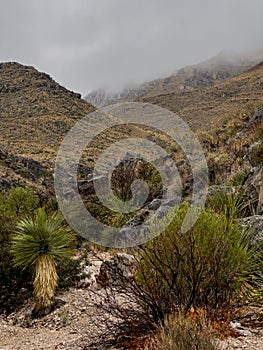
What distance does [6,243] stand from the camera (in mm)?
8984

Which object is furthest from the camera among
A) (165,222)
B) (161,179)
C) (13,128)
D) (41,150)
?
(13,128)

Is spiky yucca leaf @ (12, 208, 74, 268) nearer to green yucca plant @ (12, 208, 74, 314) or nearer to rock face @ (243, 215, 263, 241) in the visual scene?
green yucca plant @ (12, 208, 74, 314)

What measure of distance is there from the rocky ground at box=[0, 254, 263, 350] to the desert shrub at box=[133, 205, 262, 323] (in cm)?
46

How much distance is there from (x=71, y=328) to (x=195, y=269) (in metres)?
2.75

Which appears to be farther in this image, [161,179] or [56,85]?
[56,85]

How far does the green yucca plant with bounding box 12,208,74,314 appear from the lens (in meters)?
7.67

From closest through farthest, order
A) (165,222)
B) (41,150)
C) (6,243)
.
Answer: (165,222) → (6,243) → (41,150)

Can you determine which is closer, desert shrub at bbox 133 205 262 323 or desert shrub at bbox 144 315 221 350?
desert shrub at bbox 144 315 221 350

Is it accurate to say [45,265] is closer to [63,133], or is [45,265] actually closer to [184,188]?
[184,188]

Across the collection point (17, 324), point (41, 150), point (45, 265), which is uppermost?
point (41, 150)

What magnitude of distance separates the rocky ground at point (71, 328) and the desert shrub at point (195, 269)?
1.51 feet

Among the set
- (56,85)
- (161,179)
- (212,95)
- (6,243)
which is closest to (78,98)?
(56,85)

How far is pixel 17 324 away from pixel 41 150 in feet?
147

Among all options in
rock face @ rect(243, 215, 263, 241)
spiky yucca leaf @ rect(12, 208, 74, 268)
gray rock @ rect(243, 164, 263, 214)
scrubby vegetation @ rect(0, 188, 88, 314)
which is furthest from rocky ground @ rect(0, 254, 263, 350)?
gray rock @ rect(243, 164, 263, 214)
